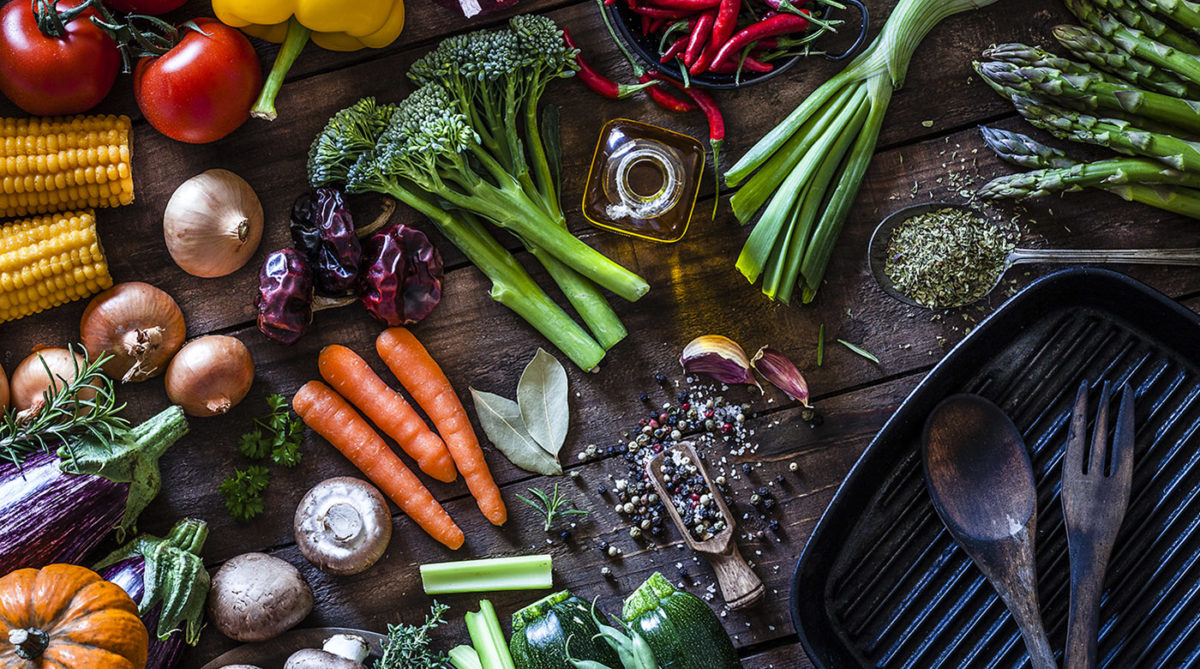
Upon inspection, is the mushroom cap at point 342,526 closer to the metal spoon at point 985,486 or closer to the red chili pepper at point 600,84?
the red chili pepper at point 600,84

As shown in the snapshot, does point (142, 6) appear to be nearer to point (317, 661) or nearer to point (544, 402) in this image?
point (544, 402)

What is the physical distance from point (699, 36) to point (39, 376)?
5.60 ft

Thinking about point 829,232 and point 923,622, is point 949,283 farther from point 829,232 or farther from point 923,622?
point 923,622

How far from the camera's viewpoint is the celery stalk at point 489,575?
6.82 feet

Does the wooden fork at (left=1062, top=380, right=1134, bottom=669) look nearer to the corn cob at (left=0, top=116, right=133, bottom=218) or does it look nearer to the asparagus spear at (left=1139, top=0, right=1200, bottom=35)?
the asparagus spear at (left=1139, top=0, right=1200, bottom=35)

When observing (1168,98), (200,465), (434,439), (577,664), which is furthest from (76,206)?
(1168,98)

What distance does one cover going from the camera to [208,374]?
201cm

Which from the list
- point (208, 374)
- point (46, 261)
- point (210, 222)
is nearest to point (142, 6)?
point (210, 222)

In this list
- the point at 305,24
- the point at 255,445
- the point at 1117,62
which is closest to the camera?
the point at 305,24

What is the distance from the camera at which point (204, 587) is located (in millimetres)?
2020

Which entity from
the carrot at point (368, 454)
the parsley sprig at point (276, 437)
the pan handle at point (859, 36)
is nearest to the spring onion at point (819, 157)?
the pan handle at point (859, 36)

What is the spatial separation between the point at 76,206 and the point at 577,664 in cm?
153

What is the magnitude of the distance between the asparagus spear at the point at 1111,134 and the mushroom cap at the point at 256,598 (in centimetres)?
205

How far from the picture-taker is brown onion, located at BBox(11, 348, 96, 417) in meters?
2.00
